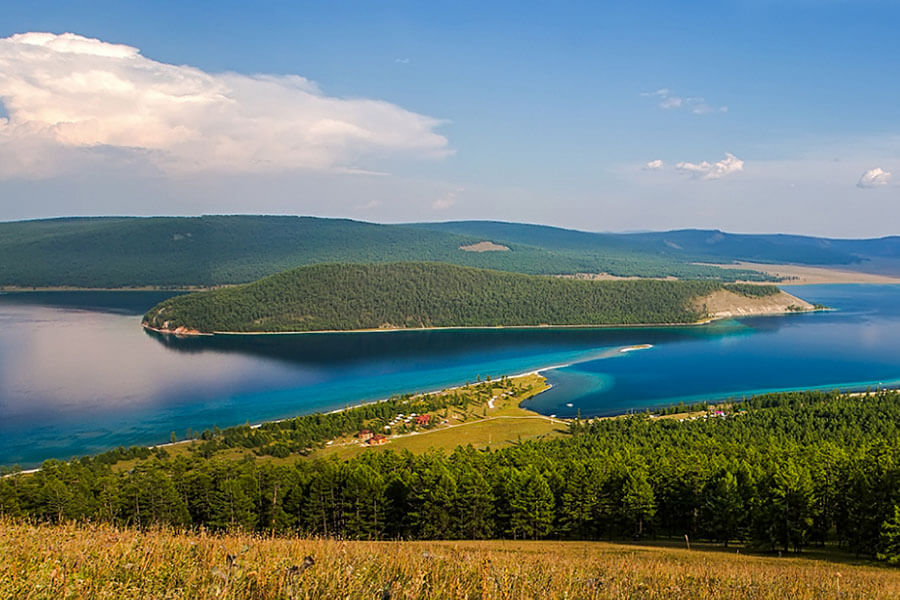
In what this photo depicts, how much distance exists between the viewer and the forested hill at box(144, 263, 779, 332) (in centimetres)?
10781

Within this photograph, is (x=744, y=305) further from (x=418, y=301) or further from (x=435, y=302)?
(x=418, y=301)

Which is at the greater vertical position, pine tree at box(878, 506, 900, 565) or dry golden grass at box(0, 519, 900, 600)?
dry golden grass at box(0, 519, 900, 600)

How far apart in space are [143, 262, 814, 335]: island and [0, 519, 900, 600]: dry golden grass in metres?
98.9

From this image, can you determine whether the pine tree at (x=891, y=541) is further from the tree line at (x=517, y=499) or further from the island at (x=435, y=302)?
the island at (x=435, y=302)

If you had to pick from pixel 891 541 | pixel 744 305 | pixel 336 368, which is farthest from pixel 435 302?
pixel 891 541

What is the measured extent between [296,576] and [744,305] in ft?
442

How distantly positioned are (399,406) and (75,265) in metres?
167

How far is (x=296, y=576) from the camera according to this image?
653 cm

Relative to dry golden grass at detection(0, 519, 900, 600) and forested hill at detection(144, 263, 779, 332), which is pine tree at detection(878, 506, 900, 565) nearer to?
dry golden grass at detection(0, 519, 900, 600)

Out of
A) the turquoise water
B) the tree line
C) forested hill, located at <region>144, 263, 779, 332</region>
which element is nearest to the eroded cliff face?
forested hill, located at <region>144, 263, 779, 332</region>

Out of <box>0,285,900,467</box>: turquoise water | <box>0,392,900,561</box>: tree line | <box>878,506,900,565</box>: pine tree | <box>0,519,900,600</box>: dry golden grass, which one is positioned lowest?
<box>0,285,900,467</box>: turquoise water

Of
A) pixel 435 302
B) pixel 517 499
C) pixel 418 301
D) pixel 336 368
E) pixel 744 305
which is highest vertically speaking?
pixel 418 301

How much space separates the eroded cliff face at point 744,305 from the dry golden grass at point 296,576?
389ft

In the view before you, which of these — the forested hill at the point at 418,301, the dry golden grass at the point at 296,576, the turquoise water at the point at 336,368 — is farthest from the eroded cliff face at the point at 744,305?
the dry golden grass at the point at 296,576
